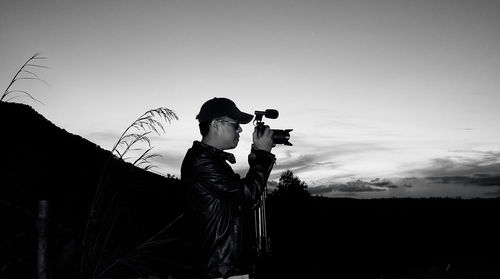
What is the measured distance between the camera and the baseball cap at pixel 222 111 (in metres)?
2.12

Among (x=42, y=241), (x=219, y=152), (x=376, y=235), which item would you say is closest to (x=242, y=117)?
(x=219, y=152)

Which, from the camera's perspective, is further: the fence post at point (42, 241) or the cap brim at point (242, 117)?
the fence post at point (42, 241)

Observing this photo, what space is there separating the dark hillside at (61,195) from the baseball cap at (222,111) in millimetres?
520

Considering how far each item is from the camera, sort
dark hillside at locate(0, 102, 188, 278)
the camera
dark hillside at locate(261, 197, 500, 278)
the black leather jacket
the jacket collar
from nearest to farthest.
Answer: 1. the black leather jacket
2. the jacket collar
3. the camera
4. dark hillside at locate(0, 102, 188, 278)
5. dark hillside at locate(261, 197, 500, 278)

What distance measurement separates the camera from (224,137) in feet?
7.03

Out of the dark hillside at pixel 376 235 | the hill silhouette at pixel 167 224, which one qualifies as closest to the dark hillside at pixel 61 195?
the hill silhouette at pixel 167 224

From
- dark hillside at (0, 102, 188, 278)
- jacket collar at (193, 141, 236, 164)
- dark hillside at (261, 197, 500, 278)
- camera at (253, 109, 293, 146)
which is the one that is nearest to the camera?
jacket collar at (193, 141, 236, 164)

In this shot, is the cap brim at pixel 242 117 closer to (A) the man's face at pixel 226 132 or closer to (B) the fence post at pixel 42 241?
(A) the man's face at pixel 226 132

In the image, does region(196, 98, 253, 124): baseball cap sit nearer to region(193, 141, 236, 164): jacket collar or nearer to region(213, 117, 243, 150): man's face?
region(213, 117, 243, 150): man's face

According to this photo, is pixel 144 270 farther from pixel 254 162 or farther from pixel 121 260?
pixel 254 162

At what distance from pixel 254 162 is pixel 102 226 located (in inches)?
50.4

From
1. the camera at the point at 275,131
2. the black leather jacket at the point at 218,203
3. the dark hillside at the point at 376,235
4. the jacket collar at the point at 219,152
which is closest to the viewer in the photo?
the black leather jacket at the point at 218,203

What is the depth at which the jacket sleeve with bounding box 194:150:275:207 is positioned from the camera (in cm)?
195

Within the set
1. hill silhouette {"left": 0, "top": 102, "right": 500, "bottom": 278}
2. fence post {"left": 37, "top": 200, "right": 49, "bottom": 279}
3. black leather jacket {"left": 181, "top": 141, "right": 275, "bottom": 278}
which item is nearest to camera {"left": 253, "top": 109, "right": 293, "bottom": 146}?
black leather jacket {"left": 181, "top": 141, "right": 275, "bottom": 278}
